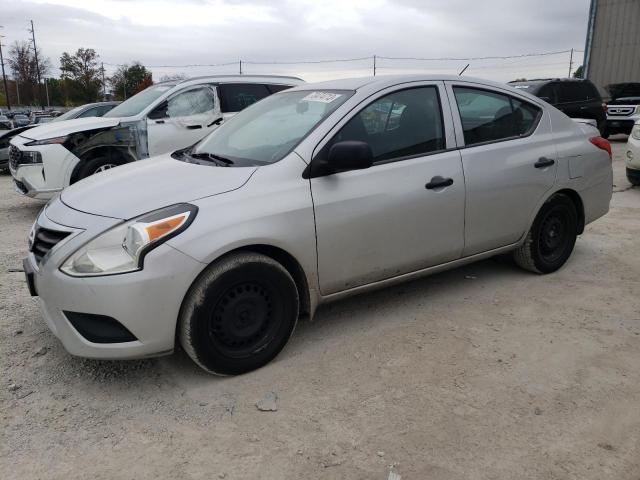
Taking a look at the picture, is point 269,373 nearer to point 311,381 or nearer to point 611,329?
point 311,381

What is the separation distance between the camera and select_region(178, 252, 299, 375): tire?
9.30 feet

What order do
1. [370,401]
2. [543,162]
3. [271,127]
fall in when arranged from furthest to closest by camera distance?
1. [543,162]
2. [271,127]
3. [370,401]

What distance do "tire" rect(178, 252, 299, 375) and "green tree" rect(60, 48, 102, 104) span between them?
70.4m

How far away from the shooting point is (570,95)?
1258 centimetres

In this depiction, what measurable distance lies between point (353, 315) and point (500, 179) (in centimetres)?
147

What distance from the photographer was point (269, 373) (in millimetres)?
3133

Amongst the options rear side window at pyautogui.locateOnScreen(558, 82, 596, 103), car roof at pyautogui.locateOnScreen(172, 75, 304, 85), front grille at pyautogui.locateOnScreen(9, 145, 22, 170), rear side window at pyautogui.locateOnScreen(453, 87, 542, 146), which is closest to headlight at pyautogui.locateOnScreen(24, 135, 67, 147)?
front grille at pyautogui.locateOnScreen(9, 145, 22, 170)

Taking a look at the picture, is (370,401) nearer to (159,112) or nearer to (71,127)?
(159,112)

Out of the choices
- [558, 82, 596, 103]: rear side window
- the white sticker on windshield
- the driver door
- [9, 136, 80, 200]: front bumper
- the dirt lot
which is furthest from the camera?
[558, 82, 596, 103]: rear side window

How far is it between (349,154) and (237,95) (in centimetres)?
544

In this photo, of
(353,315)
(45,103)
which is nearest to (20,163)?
(353,315)

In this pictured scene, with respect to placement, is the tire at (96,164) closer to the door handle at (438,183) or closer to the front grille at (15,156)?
the front grille at (15,156)

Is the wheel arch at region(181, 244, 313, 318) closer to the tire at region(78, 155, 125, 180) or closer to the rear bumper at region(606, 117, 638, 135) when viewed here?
the tire at region(78, 155, 125, 180)

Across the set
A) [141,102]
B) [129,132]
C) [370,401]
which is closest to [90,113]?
[141,102]
